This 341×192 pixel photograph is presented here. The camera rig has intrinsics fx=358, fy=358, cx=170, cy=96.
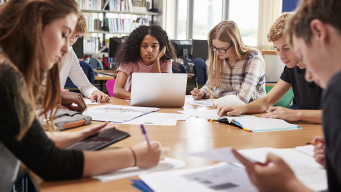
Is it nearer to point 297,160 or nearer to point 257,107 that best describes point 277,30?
point 257,107

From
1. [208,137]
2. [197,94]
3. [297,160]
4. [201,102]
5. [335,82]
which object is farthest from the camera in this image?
[197,94]

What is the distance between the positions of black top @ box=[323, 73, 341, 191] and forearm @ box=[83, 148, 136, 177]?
1.65ft

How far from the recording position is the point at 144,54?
2.87 metres

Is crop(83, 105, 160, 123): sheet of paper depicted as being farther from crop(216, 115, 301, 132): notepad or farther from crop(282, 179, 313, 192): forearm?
crop(282, 179, 313, 192): forearm

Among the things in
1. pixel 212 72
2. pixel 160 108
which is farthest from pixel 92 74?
pixel 160 108

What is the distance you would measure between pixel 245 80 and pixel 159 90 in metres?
0.67

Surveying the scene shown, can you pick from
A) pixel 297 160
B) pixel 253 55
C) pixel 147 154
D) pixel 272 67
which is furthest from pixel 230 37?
pixel 272 67

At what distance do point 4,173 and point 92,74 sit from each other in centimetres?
314

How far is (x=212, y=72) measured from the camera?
2719 millimetres

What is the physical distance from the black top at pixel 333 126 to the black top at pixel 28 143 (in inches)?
22.6

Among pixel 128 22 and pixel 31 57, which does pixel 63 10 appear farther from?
pixel 128 22

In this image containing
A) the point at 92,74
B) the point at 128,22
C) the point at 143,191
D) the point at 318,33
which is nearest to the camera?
the point at 318,33

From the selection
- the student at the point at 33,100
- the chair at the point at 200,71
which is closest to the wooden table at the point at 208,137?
the student at the point at 33,100

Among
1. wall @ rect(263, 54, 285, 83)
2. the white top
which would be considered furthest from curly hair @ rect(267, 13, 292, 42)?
wall @ rect(263, 54, 285, 83)
